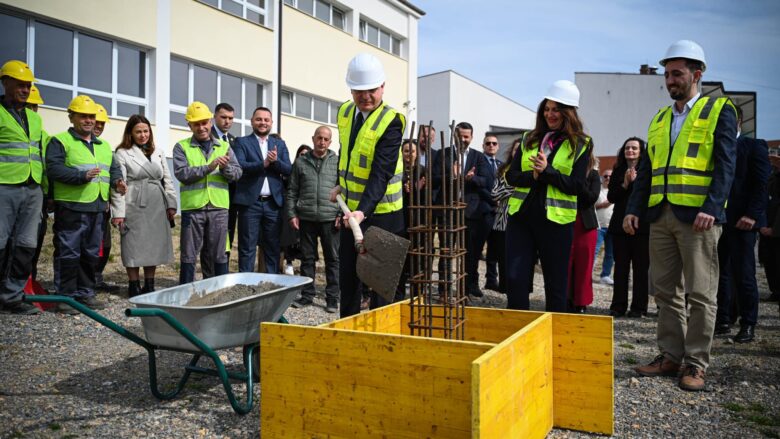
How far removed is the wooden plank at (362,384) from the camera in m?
2.45

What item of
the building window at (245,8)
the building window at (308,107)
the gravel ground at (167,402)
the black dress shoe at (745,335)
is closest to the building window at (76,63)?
the building window at (245,8)

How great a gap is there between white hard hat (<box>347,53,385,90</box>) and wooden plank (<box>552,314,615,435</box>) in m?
1.78

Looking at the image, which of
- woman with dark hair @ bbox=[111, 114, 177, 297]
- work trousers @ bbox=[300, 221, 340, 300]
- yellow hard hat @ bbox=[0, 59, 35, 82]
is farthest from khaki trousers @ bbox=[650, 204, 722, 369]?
yellow hard hat @ bbox=[0, 59, 35, 82]

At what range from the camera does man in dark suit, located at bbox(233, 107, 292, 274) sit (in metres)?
6.45

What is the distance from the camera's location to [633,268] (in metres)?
6.62

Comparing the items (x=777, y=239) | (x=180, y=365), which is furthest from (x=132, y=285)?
(x=777, y=239)

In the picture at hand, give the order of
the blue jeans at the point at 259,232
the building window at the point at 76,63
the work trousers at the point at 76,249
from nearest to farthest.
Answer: the work trousers at the point at 76,249
the blue jeans at the point at 259,232
the building window at the point at 76,63

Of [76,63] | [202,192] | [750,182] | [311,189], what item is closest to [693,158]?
[750,182]

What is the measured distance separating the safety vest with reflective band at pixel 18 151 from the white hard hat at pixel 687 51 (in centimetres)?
551

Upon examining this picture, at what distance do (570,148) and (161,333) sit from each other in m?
2.82

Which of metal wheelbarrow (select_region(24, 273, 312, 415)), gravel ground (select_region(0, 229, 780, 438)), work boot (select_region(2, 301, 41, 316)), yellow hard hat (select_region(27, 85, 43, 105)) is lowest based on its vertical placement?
gravel ground (select_region(0, 229, 780, 438))

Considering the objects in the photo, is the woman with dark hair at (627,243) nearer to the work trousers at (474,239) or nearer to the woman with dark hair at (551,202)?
the work trousers at (474,239)

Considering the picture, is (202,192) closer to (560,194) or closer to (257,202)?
(257,202)

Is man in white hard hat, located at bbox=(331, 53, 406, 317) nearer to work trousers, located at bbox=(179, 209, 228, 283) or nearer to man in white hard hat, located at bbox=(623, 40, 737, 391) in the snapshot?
man in white hard hat, located at bbox=(623, 40, 737, 391)
